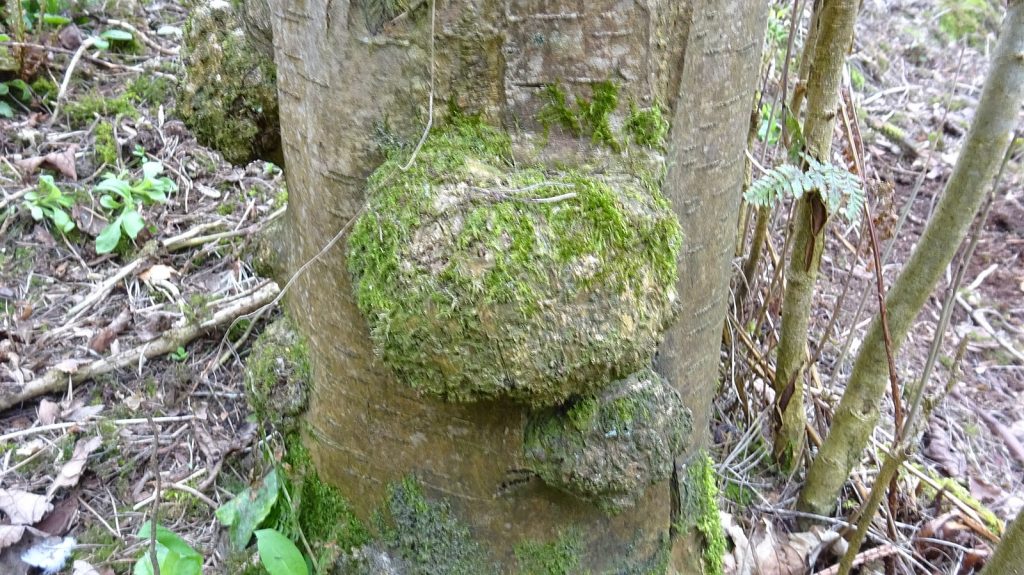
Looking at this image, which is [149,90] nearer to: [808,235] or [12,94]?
[12,94]

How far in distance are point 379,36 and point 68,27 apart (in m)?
3.83

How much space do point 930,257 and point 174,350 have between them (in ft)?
8.38

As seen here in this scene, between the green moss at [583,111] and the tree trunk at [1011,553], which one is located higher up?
the green moss at [583,111]

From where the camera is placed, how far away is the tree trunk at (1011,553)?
157cm

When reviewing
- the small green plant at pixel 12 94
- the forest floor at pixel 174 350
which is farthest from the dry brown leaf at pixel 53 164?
the small green plant at pixel 12 94

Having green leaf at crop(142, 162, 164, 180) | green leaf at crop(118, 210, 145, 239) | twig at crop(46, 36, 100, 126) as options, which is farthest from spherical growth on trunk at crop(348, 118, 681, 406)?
twig at crop(46, 36, 100, 126)

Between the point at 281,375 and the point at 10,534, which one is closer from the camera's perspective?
the point at 281,375

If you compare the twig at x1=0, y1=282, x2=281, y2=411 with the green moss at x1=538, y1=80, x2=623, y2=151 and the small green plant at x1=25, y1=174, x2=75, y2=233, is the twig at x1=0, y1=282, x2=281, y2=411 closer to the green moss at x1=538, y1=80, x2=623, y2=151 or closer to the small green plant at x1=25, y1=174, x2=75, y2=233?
the small green plant at x1=25, y1=174, x2=75, y2=233

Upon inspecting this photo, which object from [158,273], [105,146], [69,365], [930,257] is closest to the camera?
[930,257]

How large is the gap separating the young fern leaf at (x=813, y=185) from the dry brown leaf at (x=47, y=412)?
91.6 inches

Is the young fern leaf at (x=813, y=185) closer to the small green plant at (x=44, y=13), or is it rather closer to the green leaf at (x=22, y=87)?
the green leaf at (x=22, y=87)

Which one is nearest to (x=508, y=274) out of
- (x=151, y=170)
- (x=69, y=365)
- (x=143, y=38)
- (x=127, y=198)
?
(x=69, y=365)

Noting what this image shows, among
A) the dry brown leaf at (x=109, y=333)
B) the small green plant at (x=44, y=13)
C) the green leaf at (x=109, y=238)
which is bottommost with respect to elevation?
the dry brown leaf at (x=109, y=333)

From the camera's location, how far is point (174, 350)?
2.66 meters
